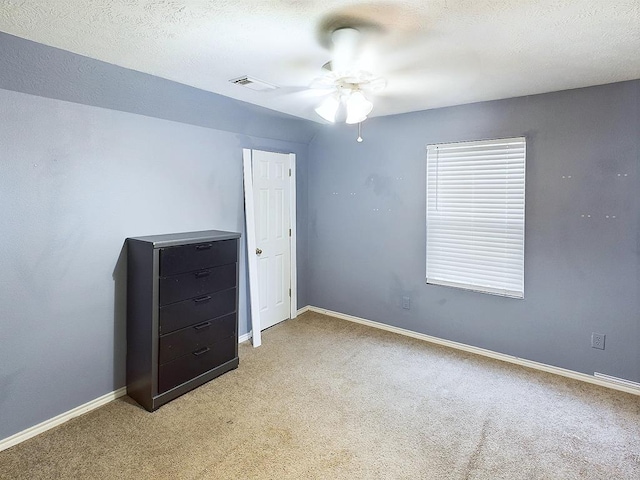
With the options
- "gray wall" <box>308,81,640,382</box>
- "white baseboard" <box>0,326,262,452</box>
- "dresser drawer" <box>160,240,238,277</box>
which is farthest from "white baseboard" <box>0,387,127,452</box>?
"gray wall" <box>308,81,640,382</box>

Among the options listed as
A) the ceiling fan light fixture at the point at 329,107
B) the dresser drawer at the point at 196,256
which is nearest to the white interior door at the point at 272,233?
the dresser drawer at the point at 196,256

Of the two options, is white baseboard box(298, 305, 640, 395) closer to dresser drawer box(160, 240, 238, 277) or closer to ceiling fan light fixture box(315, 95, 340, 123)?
dresser drawer box(160, 240, 238, 277)

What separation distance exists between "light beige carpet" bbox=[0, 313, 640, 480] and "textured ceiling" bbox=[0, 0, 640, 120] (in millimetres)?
2353

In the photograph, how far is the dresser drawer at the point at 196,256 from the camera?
256 cm

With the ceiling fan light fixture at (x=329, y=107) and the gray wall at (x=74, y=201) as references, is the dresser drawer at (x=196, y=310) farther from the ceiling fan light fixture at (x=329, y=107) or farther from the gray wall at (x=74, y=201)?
the ceiling fan light fixture at (x=329, y=107)

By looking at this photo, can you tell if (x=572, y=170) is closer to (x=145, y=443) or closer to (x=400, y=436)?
(x=400, y=436)

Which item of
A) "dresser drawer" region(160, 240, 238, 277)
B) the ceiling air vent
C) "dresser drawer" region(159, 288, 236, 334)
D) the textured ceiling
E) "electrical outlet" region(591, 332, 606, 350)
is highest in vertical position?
the ceiling air vent

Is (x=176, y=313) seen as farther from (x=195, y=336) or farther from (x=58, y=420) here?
(x=58, y=420)

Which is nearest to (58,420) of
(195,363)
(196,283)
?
(195,363)

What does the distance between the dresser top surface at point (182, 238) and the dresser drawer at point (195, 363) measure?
866 mm

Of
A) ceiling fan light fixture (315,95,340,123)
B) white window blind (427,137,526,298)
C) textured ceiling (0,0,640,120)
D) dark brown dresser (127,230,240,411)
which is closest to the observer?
textured ceiling (0,0,640,120)

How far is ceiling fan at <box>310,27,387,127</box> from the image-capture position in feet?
6.18

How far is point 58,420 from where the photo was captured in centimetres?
239

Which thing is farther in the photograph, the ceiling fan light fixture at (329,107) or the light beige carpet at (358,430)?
the ceiling fan light fixture at (329,107)
